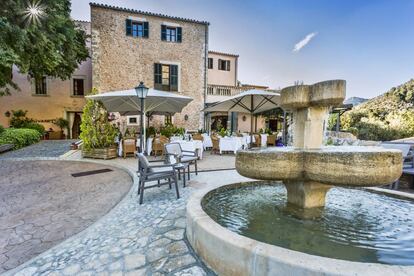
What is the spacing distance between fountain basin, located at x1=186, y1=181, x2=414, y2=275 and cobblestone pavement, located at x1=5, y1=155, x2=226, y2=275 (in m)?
0.21

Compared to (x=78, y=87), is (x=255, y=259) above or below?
below

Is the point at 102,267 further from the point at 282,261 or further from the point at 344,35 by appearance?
the point at 344,35

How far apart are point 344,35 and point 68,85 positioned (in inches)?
728

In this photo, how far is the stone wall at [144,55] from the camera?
43.3ft

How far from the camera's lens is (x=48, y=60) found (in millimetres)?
8789

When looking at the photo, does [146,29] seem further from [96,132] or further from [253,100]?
[253,100]

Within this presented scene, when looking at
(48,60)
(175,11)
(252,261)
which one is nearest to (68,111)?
(48,60)

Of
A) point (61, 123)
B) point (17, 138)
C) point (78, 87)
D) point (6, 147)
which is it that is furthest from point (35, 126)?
point (6, 147)

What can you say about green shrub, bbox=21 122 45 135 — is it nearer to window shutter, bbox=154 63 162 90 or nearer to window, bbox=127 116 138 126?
window, bbox=127 116 138 126

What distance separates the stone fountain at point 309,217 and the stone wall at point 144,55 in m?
12.8

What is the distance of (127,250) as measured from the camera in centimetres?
231

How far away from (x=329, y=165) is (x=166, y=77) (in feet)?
46.3

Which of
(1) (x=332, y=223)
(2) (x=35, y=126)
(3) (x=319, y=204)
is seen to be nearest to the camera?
(1) (x=332, y=223)

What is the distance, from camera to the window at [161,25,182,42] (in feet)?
47.4
